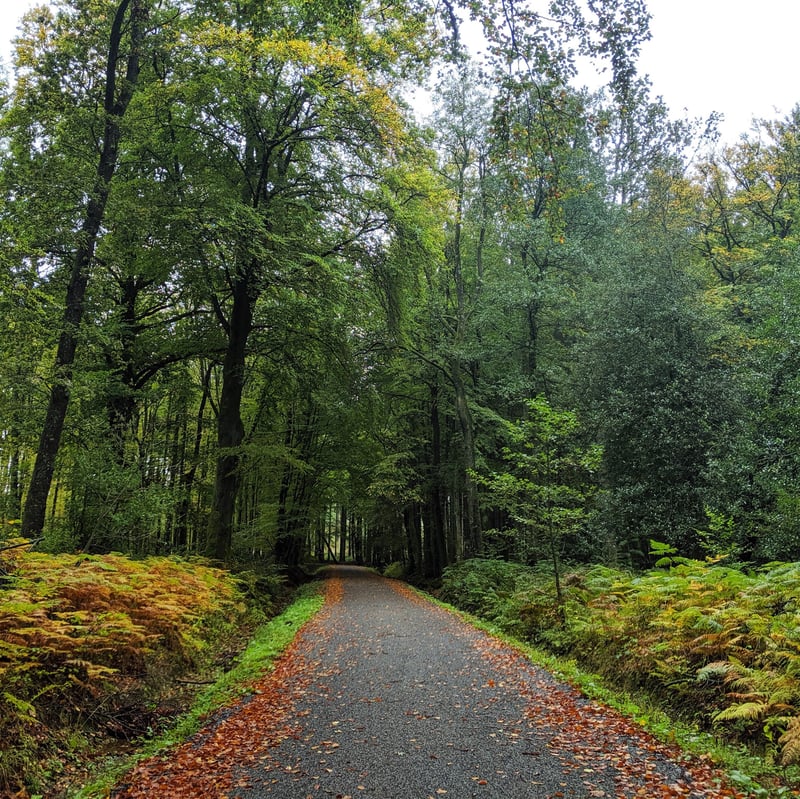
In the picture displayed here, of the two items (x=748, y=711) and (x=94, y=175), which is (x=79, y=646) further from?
(x=94, y=175)

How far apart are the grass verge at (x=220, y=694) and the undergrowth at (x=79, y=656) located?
11.3 inches

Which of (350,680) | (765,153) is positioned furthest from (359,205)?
(765,153)

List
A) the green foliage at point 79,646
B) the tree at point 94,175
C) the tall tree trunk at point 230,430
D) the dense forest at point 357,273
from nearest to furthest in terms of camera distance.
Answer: the green foliage at point 79,646 < the dense forest at point 357,273 < the tree at point 94,175 < the tall tree trunk at point 230,430

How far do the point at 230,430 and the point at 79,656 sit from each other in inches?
333

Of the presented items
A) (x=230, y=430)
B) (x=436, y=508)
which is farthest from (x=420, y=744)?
(x=436, y=508)

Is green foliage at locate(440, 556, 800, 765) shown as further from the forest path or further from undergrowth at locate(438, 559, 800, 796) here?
the forest path

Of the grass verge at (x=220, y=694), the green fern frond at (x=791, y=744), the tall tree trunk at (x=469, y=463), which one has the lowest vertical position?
the grass verge at (x=220, y=694)

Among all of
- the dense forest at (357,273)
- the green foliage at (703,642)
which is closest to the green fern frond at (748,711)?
the green foliage at (703,642)

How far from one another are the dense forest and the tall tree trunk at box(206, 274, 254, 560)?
0.09m

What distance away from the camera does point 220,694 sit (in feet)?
19.3

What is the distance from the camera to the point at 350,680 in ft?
20.8

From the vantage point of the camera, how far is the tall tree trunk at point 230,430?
12867 millimetres

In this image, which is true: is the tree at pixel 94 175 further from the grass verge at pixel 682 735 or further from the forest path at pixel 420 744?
the grass verge at pixel 682 735

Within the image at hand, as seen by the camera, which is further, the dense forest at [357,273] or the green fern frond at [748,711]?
the dense forest at [357,273]
